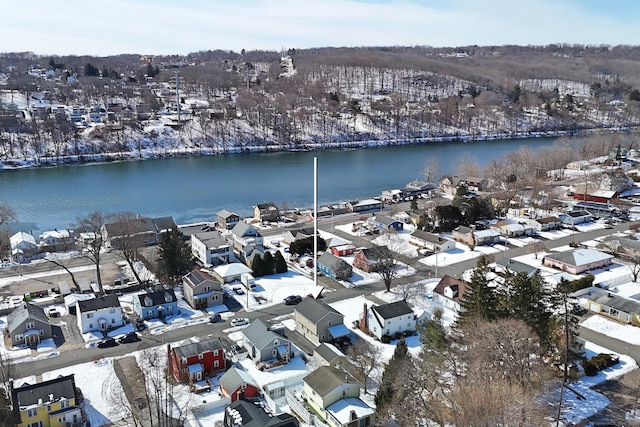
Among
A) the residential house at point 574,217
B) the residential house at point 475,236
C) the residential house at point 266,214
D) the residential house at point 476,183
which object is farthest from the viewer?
the residential house at point 476,183

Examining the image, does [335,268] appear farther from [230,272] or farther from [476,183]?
[476,183]

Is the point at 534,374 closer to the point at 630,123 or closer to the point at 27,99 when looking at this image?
the point at 27,99

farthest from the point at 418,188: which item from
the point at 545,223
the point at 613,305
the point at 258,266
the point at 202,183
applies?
the point at 613,305

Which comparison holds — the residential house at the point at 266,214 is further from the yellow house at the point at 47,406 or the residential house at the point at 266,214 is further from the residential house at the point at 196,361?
the yellow house at the point at 47,406

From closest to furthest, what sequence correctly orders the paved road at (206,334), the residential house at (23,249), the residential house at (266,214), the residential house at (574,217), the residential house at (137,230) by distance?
the paved road at (206,334) < the residential house at (137,230) < the residential house at (23,249) < the residential house at (574,217) < the residential house at (266,214)

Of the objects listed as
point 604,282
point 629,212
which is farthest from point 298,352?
point 629,212

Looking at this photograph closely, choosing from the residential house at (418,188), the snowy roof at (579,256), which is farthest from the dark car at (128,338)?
the residential house at (418,188)

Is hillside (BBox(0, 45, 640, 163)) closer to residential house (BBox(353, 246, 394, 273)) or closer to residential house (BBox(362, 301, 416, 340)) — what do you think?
residential house (BBox(353, 246, 394, 273))

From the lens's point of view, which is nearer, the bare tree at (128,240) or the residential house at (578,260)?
the bare tree at (128,240)
